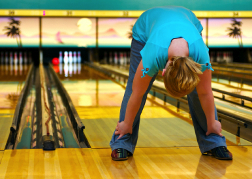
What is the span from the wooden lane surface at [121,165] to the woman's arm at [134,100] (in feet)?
0.45

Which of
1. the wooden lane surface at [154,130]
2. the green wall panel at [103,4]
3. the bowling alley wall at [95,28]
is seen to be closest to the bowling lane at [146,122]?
the wooden lane surface at [154,130]

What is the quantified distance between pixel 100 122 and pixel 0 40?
26.2ft

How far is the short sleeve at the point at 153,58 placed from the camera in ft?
4.03

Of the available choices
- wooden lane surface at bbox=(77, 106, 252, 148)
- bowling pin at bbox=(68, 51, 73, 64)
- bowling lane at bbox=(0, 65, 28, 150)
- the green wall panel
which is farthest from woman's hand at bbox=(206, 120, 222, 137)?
bowling pin at bbox=(68, 51, 73, 64)

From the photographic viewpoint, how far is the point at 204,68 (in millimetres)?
1283

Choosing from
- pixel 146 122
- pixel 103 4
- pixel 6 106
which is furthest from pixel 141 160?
pixel 103 4

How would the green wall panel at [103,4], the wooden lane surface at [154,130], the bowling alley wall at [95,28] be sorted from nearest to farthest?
the wooden lane surface at [154,130]
the green wall panel at [103,4]
the bowling alley wall at [95,28]

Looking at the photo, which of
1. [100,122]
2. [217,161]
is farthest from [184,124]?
[217,161]

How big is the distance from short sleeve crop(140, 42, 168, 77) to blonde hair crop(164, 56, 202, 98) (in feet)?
0.19

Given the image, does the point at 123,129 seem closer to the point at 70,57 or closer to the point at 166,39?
the point at 166,39

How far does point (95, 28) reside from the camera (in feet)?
32.5

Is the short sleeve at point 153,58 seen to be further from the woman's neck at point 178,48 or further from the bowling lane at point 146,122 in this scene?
the bowling lane at point 146,122

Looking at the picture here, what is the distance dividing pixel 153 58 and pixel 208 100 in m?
0.40

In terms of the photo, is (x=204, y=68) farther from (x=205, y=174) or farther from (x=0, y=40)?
(x=0, y=40)
